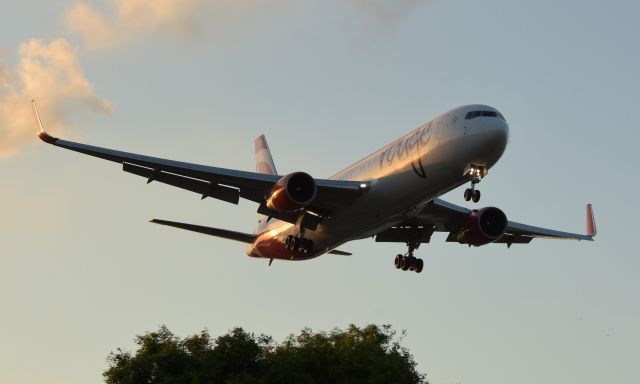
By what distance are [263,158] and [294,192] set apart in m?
19.3

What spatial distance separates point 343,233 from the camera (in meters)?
43.8

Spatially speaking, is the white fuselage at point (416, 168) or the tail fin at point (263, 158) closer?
the white fuselage at point (416, 168)

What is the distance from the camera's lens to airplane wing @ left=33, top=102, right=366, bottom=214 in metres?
40.6

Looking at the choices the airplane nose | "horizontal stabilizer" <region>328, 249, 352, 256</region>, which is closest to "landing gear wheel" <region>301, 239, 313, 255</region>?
"horizontal stabilizer" <region>328, 249, 352, 256</region>

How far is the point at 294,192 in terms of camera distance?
1619 inches

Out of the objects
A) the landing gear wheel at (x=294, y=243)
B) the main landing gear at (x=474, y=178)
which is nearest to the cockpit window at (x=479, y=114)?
the main landing gear at (x=474, y=178)

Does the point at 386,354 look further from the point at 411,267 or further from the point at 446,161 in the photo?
the point at 446,161

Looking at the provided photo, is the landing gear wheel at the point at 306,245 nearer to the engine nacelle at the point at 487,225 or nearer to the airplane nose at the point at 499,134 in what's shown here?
the engine nacelle at the point at 487,225

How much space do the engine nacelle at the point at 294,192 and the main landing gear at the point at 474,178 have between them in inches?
233

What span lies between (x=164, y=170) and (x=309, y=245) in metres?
6.96

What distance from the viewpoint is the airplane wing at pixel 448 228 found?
A: 46344 millimetres

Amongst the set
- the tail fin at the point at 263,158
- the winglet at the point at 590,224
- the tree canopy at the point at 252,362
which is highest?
the tail fin at the point at 263,158

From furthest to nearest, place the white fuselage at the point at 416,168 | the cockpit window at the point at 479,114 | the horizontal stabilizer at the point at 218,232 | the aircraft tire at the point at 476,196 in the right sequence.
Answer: the horizontal stabilizer at the point at 218,232 → the aircraft tire at the point at 476,196 → the cockpit window at the point at 479,114 → the white fuselage at the point at 416,168

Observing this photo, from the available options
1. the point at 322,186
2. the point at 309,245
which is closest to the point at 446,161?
the point at 322,186
